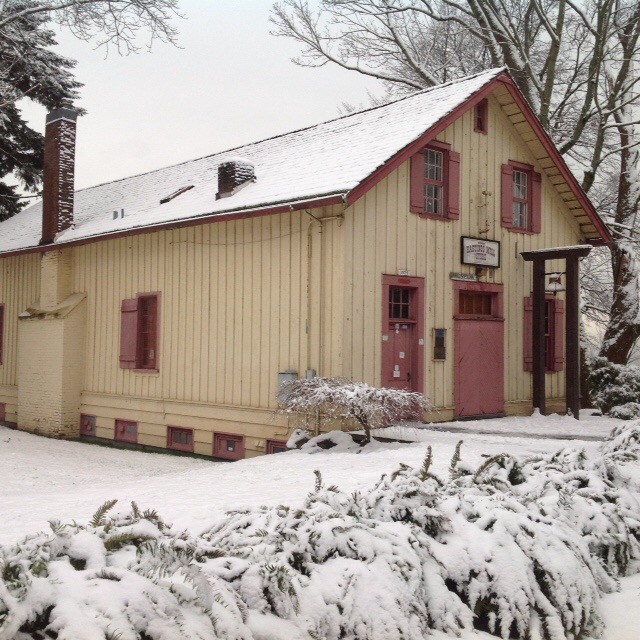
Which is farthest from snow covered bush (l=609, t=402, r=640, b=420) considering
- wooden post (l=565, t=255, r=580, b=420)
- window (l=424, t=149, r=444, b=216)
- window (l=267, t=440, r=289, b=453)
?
window (l=267, t=440, r=289, b=453)

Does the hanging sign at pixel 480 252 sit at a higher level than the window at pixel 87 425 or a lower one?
higher

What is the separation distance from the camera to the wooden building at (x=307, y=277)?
13062mm

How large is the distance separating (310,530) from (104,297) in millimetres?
15127

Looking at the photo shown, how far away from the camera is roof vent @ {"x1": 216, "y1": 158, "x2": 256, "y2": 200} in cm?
1536

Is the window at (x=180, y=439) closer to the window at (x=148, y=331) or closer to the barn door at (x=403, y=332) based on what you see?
the window at (x=148, y=331)

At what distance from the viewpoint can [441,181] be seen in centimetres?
1471

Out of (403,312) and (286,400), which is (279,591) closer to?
(286,400)

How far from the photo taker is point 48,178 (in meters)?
19.9

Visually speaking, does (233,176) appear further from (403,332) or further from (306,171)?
(403,332)

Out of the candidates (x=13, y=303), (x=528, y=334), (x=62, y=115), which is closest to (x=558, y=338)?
(x=528, y=334)

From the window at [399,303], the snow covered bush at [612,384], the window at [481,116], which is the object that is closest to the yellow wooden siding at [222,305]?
the window at [399,303]

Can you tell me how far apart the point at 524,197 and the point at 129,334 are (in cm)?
903

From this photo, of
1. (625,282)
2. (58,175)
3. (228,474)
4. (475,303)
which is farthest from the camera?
(625,282)

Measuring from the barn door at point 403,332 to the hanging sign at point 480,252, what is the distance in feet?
4.79
